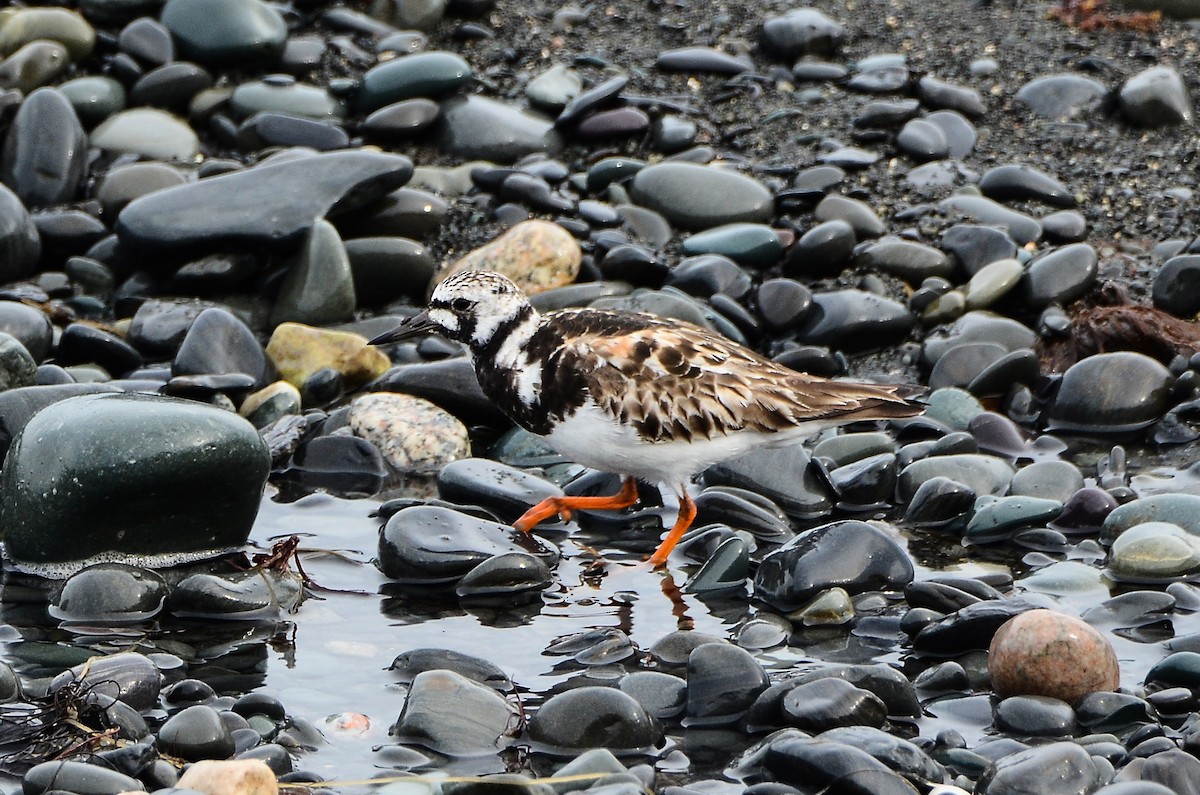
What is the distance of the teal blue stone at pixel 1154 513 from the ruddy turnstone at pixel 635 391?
94cm

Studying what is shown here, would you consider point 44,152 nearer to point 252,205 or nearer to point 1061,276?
point 252,205

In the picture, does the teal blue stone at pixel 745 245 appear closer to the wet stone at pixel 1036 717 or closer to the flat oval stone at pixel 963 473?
the flat oval stone at pixel 963 473

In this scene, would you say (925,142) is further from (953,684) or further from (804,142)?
(953,684)

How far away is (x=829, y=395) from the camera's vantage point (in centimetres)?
649

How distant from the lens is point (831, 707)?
15.1ft

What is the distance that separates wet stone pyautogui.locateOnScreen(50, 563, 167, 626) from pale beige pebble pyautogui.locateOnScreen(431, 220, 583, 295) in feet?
10.9

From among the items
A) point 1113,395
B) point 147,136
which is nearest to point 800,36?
point 1113,395

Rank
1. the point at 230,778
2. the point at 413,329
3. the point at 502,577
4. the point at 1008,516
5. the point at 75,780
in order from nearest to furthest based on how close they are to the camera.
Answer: the point at 230,778 < the point at 75,780 < the point at 502,577 < the point at 1008,516 < the point at 413,329

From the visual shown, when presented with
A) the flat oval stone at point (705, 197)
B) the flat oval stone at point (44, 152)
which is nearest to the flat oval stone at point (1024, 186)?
the flat oval stone at point (705, 197)

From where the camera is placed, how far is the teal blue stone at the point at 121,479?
18.8ft

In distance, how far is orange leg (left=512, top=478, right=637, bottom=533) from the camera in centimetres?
Answer: 643

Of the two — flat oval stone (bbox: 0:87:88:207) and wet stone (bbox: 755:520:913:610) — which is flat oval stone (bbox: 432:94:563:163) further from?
wet stone (bbox: 755:520:913:610)

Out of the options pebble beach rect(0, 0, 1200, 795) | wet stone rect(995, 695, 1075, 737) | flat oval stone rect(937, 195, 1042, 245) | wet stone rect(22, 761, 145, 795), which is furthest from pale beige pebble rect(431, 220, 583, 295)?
wet stone rect(22, 761, 145, 795)

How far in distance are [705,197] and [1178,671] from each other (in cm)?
474
